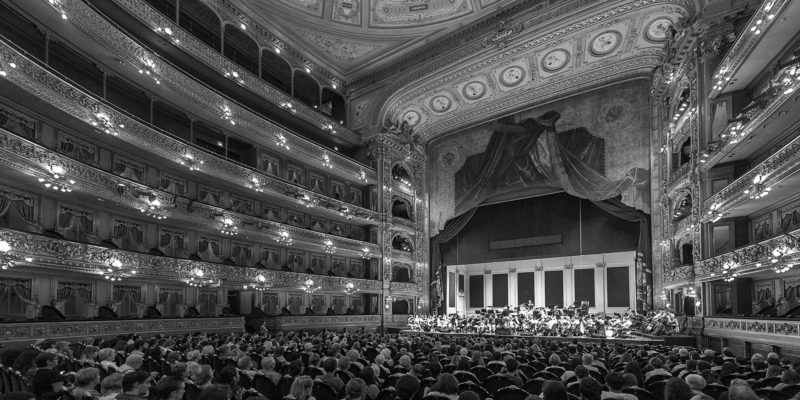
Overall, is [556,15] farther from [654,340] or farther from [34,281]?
[34,281]

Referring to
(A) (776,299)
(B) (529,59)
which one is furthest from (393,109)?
(A) (776,299)

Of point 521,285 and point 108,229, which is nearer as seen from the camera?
point 108,229

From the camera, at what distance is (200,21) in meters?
25.4

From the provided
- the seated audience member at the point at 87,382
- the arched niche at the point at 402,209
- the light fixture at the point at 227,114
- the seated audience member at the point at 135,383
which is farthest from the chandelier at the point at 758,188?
the arched niche at the point at 402,209

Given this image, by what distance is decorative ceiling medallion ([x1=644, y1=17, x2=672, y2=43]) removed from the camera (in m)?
23.7

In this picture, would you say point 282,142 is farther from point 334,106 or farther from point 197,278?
point 334,106

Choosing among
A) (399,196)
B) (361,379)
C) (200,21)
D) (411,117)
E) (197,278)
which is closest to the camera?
(361,379)

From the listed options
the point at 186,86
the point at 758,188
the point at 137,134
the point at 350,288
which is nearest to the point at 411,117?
the point at 350,288

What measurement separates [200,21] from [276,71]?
5.75 meters

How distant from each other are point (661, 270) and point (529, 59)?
1278 centimetres

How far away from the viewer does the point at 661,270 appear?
2469 cm

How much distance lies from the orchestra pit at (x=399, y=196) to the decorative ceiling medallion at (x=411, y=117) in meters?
0.22

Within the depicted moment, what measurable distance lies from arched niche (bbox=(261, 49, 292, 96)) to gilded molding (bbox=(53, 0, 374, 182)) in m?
4.35

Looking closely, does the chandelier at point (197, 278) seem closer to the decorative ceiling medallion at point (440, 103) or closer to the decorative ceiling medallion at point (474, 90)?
the decorative ceiling medallion at point (440, 103)
